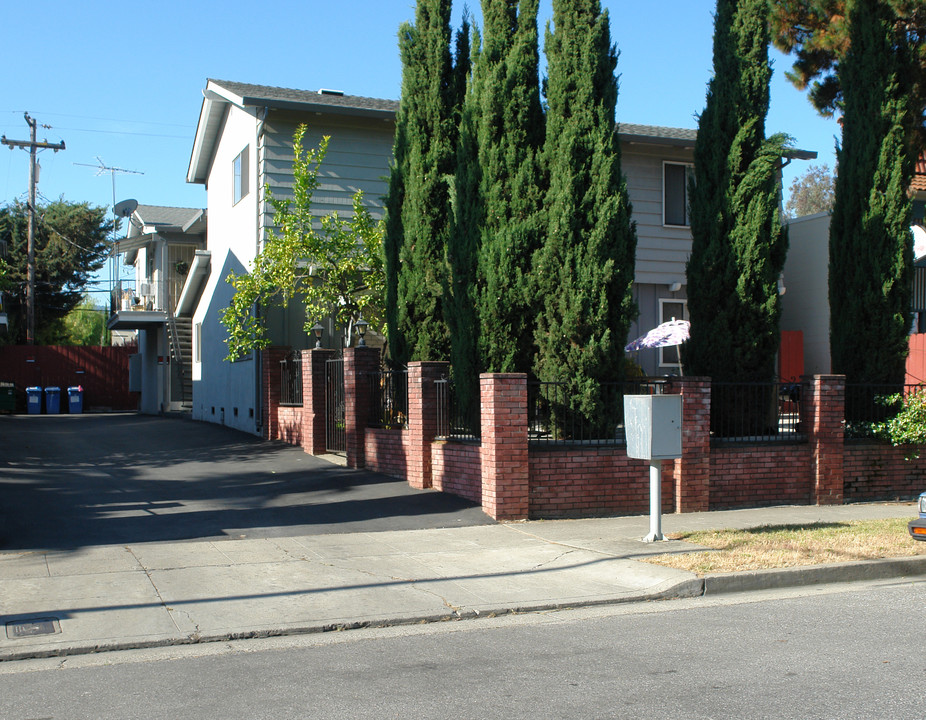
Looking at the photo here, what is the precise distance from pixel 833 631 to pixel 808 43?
45.6 ft

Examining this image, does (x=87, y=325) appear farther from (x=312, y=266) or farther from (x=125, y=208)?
(x=312, y=266)

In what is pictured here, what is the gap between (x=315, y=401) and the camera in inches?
649

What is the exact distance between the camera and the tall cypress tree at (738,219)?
12.9 metres

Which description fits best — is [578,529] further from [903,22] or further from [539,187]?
[903,22]

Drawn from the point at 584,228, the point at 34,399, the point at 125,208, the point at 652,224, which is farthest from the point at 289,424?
the point at 125,208

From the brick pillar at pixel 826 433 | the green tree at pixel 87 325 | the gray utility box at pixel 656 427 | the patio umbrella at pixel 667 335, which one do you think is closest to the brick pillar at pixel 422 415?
the patio umbrella at pixel 667 335

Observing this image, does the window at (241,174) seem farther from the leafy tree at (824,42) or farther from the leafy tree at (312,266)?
the leafy tree at (824,42)

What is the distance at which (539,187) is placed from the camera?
12469 mm

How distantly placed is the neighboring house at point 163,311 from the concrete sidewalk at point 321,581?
18674mm

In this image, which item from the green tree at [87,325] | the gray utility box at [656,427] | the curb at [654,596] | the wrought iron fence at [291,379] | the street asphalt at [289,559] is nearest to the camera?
the curb at [654,596]

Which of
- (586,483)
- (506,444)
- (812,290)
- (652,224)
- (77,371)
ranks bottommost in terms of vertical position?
(586,483)

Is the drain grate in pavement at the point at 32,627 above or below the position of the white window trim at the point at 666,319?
below

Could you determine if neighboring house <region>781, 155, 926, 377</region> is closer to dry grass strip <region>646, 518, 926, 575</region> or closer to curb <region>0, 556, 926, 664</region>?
dry grass strip <region>646, 518, 926, 575</region>

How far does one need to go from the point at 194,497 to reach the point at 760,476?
26.0 ft
